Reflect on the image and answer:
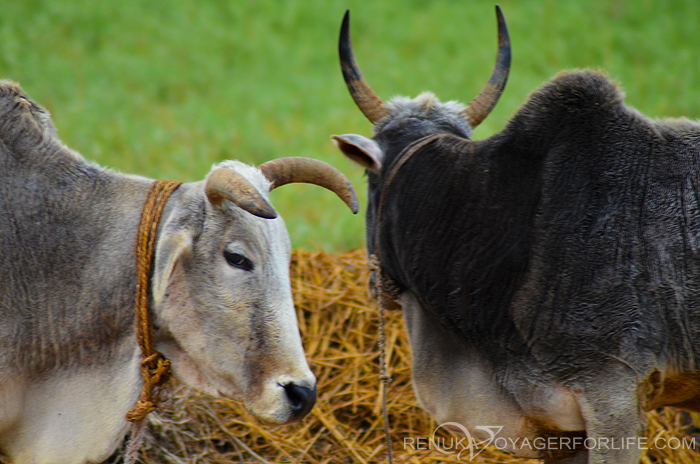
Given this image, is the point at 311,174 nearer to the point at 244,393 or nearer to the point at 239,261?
the point at 239,261

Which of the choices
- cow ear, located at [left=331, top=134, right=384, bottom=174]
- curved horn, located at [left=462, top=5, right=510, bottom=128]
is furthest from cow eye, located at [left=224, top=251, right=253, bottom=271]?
curved horn, located at [left=462, top=5, right=510, bottom=128]

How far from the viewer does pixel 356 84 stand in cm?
338

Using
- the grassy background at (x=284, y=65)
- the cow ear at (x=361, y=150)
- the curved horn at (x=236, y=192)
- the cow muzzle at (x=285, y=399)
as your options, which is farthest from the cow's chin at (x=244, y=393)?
the grassy background at (x=284, y=65)

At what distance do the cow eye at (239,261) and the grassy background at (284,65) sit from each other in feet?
11.4

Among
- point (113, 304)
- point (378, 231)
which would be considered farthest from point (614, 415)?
point (113, 304)

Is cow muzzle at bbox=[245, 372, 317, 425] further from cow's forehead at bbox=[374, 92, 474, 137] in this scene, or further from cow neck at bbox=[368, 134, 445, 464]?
cow's forehead at bbox=[374, 92, 474, 137]

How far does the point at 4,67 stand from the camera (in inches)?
297

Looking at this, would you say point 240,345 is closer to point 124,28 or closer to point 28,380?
point 28,380

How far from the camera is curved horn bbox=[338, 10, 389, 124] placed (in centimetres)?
337

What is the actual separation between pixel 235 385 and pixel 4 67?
655 centimetres

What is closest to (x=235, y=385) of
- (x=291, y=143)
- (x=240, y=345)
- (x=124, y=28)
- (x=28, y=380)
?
(x=240, y=345)

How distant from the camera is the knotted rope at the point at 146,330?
2371mm

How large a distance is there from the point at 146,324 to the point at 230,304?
0.98 ft

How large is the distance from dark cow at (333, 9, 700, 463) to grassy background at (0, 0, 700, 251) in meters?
2.74
